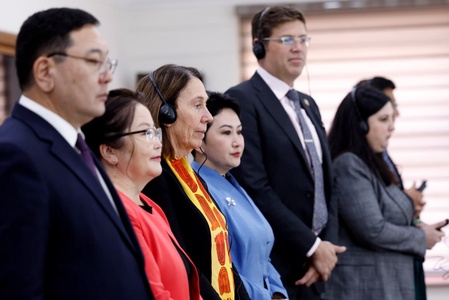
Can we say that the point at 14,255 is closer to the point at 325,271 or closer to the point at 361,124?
the point at 325,271

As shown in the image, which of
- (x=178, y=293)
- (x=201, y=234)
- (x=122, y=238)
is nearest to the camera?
(x=122, y=238)

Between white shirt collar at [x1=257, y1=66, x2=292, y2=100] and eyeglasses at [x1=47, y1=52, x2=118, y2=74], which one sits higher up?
eyeglasses at [x1=47, y1=52, x2=118, y2=74]

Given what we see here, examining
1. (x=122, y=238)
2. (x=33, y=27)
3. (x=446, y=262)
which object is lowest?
(x=446, y=262)

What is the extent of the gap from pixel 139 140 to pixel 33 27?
552 mm

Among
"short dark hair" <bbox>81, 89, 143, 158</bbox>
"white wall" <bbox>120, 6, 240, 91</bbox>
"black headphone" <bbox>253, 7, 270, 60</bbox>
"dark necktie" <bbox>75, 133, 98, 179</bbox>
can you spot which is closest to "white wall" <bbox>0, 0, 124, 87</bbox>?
"white wall" <bbox>120, 6, 240, 91</bbox>

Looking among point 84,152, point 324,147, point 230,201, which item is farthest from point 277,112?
point 84,152

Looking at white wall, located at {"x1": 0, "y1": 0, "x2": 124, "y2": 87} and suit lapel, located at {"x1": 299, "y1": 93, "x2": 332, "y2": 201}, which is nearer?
suit lapel, located at {"x1": 299, "y1": 93, "x2": 332, "y2": 201}

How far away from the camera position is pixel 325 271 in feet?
11.2

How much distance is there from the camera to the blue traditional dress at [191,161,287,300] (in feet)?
8.95

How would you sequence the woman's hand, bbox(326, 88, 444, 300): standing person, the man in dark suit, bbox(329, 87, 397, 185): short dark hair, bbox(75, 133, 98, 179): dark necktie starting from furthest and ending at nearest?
the woman's hand < bbox(329, 87, 397, 185): short dark hair < bbox(326, 88, 444, 300): standing person < bbox(75, 133, 98, 179): dark necktie < the man in dark suit

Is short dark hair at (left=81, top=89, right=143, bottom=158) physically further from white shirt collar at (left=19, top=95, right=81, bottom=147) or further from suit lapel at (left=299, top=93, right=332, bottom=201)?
suit lapel at (left=299, top=93, right=332, bottom=201)

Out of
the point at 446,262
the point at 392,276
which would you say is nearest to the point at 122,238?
the point at 392,276

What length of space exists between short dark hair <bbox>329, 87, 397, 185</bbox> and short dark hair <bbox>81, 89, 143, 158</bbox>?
196 cm

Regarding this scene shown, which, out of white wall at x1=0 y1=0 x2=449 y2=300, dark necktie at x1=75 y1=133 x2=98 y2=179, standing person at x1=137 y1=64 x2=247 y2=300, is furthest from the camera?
white wall at x1=0 y1=0 x2=449 y2=300
